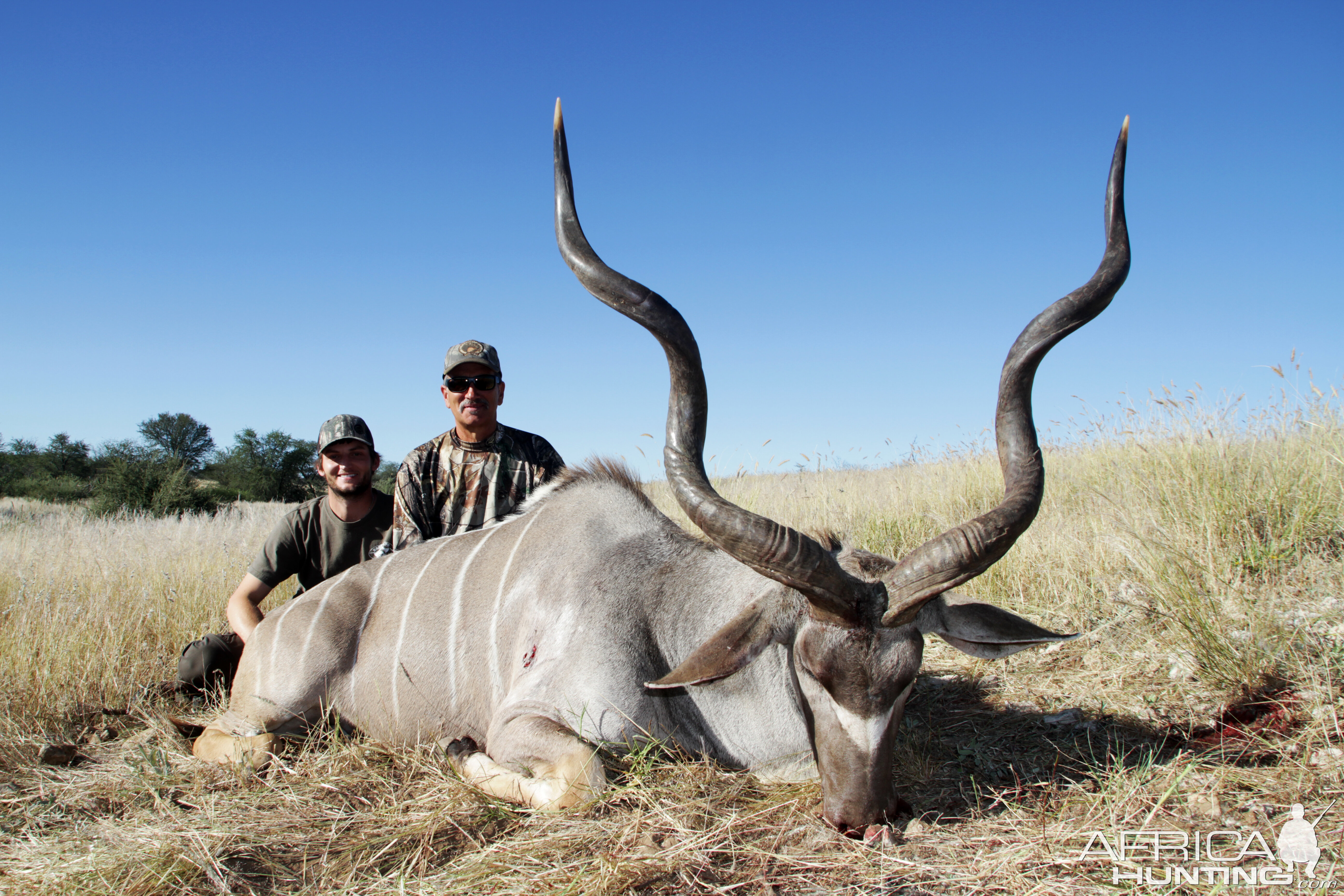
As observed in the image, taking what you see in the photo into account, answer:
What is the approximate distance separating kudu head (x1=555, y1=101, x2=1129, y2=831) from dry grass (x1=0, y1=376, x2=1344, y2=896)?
335 mm

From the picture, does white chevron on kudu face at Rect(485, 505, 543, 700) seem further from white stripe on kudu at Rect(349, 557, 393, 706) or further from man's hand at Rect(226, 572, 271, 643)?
man's hand at Rect(226, 572, 271, 643)

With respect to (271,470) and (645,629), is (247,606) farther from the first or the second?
(271,470)

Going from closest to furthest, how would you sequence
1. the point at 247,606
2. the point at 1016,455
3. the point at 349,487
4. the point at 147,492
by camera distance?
the point at 1016,455
the point at 247,606
the point at 349,487
the point at 147,492

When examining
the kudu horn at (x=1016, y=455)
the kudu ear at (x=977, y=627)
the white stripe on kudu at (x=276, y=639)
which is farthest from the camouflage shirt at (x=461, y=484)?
the kudu horn at (x=1016, y=455)

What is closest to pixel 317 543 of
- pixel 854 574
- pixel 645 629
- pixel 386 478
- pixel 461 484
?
pixel 461 484

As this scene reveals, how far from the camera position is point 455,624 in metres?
3.63

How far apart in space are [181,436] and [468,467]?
31.9 meters

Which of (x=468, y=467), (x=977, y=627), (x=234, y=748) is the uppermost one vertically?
(x=468, y=467)

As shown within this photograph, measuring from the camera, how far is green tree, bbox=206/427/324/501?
82.2 ft

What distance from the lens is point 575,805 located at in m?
2.57

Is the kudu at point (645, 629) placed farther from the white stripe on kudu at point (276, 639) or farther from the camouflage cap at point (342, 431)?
the camouflage cap at point (342, 431)

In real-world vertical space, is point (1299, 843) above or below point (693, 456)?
below

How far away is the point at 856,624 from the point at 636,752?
960mm

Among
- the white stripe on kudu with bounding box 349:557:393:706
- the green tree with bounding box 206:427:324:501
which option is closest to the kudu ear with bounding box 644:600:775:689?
the white stripe on kudu with bounding box 349:557:393:706
